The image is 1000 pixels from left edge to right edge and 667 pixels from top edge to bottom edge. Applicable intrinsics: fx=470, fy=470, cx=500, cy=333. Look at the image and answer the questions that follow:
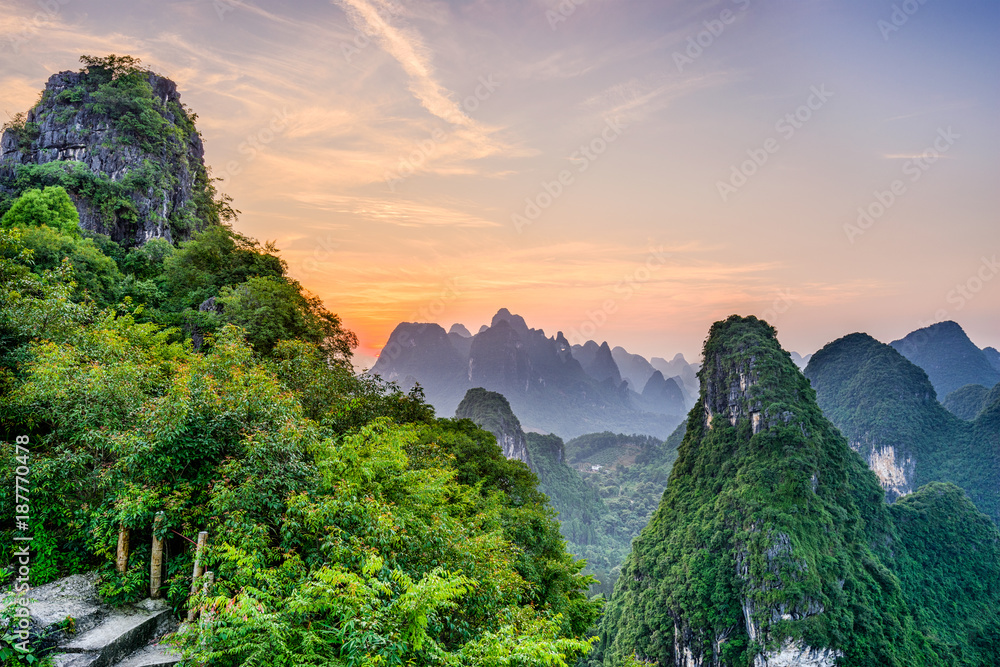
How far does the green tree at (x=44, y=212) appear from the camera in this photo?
43.3ft

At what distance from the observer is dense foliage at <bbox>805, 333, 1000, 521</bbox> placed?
171 ft

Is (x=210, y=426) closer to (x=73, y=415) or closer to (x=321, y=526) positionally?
(x=73, y=415)

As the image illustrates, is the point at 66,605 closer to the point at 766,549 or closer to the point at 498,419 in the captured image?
the point at 766,549

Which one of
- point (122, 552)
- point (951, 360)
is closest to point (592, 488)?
point (122, 552)

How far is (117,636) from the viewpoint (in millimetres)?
4723

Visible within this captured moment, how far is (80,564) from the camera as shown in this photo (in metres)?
5.53

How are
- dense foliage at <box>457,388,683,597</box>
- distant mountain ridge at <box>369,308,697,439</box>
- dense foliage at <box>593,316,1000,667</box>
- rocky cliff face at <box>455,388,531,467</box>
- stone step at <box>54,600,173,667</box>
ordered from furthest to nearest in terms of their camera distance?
distant mountain ridge at <box>369,308,697,439</box> < rocky cliff face at <box>455,388,531,467</box> < dense foliage at <box>457,388,683,597</box> < dense foliage at <box>593,316,1000,667</box> < stone step at <box>54,600,173,667</box>

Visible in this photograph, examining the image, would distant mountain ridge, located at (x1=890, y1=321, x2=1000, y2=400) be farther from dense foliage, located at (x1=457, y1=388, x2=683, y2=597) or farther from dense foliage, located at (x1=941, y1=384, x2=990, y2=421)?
dense foliage, located at (x1=457, y1=388, x2=683, y2=597)

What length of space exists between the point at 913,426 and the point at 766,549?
4894cm

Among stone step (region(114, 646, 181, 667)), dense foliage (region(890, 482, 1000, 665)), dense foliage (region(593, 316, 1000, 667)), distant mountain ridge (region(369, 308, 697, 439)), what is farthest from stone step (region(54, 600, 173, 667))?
distant mountain ridge (region(369, 308, 697, 439))

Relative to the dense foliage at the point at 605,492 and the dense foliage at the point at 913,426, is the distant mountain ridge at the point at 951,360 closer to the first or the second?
the dense foliage at the point at 913,426

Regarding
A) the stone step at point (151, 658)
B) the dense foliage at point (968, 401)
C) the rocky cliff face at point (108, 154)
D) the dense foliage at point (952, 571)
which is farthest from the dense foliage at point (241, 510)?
the dense foliage at point (968, 401)

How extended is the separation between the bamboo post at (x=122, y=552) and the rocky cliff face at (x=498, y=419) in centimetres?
5498

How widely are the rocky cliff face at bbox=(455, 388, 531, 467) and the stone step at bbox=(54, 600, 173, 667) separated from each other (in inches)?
2168
